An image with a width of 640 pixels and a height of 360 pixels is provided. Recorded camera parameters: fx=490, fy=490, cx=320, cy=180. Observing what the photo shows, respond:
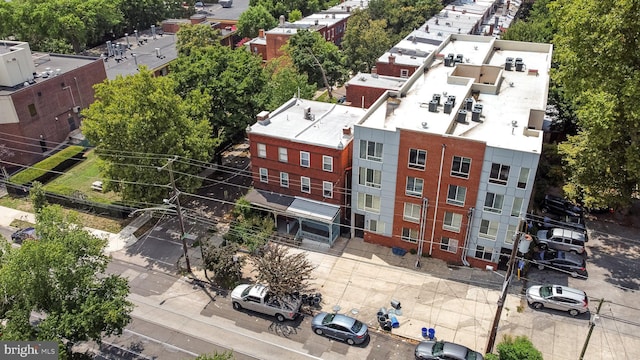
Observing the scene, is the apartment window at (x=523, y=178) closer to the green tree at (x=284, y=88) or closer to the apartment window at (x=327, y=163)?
the apartment window at (x=327, y=163)

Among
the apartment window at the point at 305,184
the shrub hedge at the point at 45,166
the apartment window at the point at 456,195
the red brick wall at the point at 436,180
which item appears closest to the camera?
the red brick wall at the point at 436,180

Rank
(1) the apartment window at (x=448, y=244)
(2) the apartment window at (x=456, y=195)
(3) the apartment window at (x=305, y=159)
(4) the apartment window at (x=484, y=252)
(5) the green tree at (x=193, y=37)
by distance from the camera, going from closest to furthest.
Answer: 1. (2) the apartment window at (x=456, y=195)
2. (4) the apartment window at (x=484, y=252)
3. (1) the apartment window at (x=448, y=244)
4. (3) the apartment window at (x=305, y=159)
5. (5) the green tree at (x=193, y=37)

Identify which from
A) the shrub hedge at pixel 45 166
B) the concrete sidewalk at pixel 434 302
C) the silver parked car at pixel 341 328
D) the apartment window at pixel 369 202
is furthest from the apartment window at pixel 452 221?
the shrub hedge at pixel 45 166

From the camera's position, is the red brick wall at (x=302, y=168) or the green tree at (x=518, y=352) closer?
the green tree at (x=518, y=352)

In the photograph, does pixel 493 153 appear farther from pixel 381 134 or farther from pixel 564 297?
pixel 564 297

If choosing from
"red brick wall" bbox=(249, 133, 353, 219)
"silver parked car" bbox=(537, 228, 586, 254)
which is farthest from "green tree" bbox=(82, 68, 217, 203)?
"silver parked car" bbox=(537, 228, 586, 254)

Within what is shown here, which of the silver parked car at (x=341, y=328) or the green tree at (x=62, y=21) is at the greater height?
the green tree at (x=62, y=21)

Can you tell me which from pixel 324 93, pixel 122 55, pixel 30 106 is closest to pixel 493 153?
pixel 324 93
